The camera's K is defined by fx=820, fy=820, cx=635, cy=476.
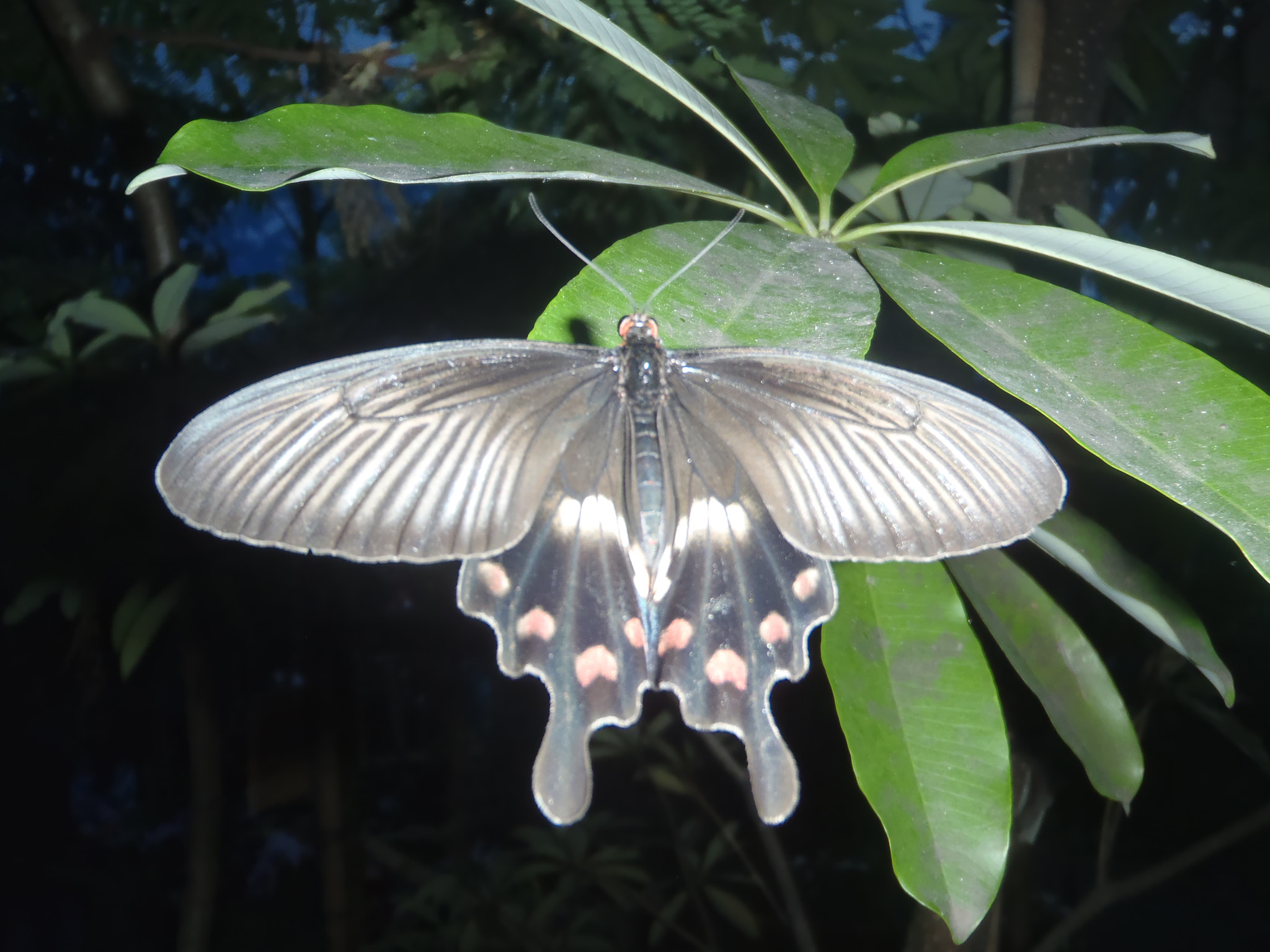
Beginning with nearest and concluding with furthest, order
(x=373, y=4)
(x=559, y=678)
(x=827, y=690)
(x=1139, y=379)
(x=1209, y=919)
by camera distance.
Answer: (x=1139, y=379) → (x=559, y=678) → (x=827, y=690) → (x=373, y=4) → (x=1209, y=919)

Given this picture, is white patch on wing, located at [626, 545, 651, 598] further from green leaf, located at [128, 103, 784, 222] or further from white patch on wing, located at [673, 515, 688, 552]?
green leaf, located at [128, 103, 784, 222]

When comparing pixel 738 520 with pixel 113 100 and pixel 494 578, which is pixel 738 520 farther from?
pixel 113 100

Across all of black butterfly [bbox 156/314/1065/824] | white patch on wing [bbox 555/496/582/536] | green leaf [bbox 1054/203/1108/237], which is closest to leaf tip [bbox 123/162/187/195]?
black butterfly [bbox 156/314/1065/824]

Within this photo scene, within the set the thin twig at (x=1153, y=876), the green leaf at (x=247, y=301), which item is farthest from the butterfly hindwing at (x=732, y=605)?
the green leaf at (x=247, y=301)

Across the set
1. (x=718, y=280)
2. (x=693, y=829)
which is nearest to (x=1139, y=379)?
(x=718, y=280)

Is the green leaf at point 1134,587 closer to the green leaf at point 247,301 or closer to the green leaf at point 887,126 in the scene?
the green leaf at point 887,126

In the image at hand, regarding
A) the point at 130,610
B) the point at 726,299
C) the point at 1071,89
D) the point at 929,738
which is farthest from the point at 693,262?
the point at 130,610

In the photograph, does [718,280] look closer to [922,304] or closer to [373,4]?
[922,304]
